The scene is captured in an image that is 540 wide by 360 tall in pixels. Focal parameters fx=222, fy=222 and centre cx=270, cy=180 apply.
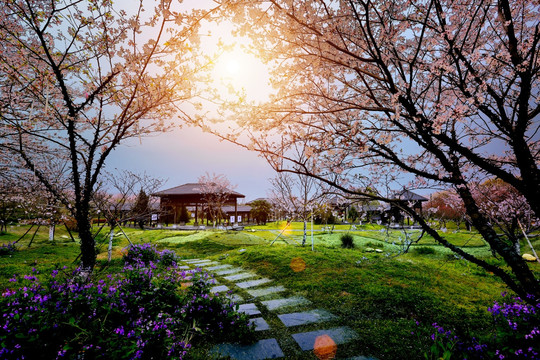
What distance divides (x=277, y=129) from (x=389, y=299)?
13.9 feet

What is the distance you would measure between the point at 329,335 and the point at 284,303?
1440 mm

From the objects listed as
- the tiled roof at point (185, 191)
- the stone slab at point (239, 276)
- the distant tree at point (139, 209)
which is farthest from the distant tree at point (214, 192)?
the stone slab at point (239, 276)

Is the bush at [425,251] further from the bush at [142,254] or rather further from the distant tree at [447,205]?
the bush at [142,254]

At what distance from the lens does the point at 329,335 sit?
3.50 metres

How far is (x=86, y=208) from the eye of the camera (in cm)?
377

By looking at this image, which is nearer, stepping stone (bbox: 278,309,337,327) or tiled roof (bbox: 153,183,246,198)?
stepping stone (bbox: 278,309,337,327)

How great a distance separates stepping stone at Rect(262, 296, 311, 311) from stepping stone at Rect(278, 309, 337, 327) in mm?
401

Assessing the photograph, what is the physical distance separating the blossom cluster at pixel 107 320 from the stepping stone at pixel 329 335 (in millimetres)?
808

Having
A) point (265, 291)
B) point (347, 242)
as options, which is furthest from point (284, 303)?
point (347, 242)

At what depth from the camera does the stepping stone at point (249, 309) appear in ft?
14.1

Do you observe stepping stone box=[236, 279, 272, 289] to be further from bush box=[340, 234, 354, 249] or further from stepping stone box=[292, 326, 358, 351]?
bush box=[340, 234, 354, 249]

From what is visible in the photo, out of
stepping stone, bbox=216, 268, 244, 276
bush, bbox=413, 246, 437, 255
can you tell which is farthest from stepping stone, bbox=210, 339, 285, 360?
bush, bbox=413, 246, 437, 255

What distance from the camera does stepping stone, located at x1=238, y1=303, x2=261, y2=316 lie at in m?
4.29

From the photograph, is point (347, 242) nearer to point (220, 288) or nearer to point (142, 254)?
point (220, 288)
